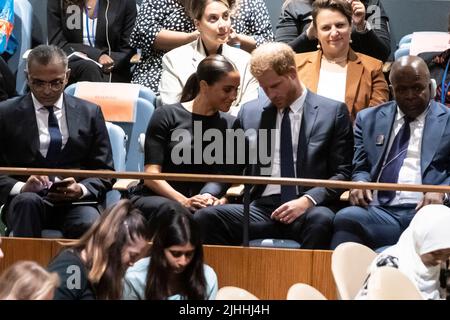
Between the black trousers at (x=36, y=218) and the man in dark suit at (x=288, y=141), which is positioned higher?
the man in dark suit at (x=288, y=141)

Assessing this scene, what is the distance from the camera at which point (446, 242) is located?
3.59 metres

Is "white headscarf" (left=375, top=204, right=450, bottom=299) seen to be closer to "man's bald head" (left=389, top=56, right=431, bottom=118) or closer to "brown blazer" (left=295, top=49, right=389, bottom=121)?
"man's bald head" (left=389, top=56, right=431, bottom=118)

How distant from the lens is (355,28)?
206 inches

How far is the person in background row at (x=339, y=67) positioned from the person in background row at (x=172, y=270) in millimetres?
1554

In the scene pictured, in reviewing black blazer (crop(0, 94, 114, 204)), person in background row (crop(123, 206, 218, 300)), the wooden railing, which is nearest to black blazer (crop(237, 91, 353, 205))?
the wooden railing

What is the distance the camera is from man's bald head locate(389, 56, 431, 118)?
4375mm

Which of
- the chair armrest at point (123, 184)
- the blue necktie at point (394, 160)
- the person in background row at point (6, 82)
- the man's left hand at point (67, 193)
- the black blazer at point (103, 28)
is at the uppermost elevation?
the black blazer at point (103, 28)

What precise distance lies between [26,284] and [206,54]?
2.30m

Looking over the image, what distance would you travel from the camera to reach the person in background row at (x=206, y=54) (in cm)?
503

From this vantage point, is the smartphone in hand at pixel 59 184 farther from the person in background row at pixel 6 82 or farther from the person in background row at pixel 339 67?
the person in background row at pixel 339 67

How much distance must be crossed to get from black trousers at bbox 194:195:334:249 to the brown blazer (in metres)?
0.77

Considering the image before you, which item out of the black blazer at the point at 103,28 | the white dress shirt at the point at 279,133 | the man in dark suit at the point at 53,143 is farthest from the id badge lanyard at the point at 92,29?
the white dress shirt at the point at 279,133

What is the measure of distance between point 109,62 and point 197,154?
4.43 feet

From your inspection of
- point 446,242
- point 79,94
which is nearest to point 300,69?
point 79,94
